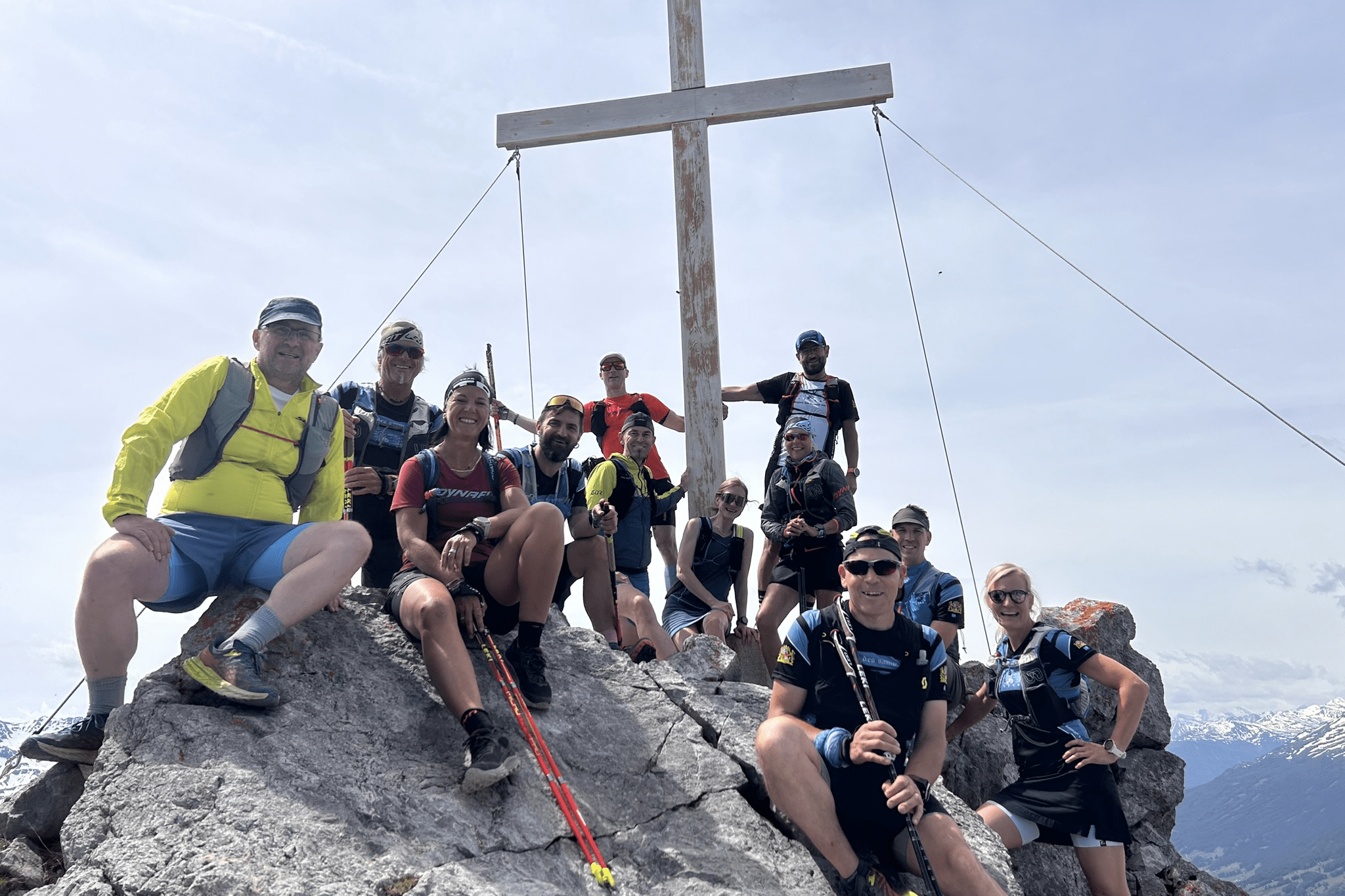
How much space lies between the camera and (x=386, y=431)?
6.25 metres

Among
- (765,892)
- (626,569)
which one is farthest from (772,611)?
(765,892)

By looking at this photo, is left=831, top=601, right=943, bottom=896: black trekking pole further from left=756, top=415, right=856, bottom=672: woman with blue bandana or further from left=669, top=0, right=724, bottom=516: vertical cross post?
left=669, top=0, right=724, bottom=516: vertical cross post

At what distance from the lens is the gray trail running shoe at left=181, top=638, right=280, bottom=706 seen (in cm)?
424

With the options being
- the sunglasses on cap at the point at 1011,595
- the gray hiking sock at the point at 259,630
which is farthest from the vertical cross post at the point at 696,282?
the gray hiking sock at the point at 259,630

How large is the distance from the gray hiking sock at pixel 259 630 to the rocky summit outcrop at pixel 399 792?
1.18 ft

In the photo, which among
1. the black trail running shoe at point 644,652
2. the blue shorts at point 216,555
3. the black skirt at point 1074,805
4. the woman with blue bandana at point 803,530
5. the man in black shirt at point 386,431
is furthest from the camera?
the woman with blue bandana at point 803,530

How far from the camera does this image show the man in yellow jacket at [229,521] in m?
4.21

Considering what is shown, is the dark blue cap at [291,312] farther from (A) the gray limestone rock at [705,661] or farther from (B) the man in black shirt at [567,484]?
(A) the gray limestone rock at [705,661]

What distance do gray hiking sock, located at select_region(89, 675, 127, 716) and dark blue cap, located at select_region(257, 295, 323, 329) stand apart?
1.98 meters

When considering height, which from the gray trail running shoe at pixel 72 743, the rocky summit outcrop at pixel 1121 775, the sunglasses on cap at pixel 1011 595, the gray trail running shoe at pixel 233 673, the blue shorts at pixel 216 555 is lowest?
the rocky summit outcrop at pixel 1121 775

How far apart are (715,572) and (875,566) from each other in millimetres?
3256

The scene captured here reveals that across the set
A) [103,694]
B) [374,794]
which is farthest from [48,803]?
[374,794]

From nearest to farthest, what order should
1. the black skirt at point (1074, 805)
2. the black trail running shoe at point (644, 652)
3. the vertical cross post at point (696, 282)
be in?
the black skirt at point (1074, 805)
the black trail running shoe at point (644, 652)
the vertical cross post at point (696, 282)

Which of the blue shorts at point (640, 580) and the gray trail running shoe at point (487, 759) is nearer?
the gray trail running shoe at point (487, 759)
